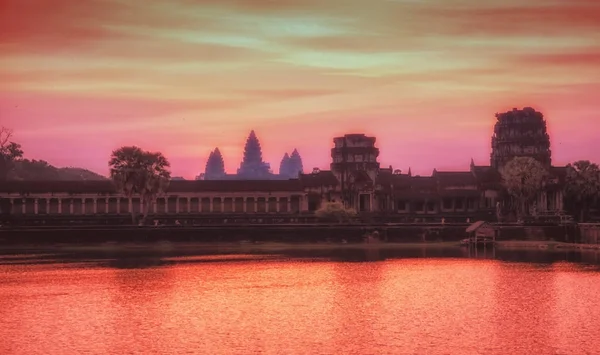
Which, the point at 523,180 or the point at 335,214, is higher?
the point at 523,180

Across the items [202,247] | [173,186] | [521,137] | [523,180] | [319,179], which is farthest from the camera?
[521,137]

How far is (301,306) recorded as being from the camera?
184 ft

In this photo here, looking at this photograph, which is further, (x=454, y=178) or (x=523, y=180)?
(x=454, y=178)

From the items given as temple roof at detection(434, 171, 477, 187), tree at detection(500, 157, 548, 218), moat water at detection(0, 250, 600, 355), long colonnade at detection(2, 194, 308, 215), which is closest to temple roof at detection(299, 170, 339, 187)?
long colonnade at detection(2, 194, 308, 215)

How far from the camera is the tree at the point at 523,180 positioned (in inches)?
4577

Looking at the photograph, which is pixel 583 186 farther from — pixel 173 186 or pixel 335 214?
pixel 173 186

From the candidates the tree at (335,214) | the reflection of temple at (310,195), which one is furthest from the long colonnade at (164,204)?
the tree at (335,214)

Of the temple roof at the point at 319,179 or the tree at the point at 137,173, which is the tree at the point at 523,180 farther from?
the tree at the point at 137,173

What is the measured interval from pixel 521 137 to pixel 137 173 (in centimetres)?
5991

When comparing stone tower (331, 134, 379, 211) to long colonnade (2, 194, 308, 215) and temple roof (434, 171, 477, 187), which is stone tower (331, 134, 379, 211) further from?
temple roof (434, 171, 477, 187)

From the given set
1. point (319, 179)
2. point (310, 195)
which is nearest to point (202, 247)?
point (310, 195)

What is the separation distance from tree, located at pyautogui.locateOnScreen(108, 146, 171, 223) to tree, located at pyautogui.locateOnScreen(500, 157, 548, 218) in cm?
4157

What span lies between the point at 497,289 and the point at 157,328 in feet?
79.4

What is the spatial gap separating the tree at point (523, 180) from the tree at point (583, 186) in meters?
4.17
